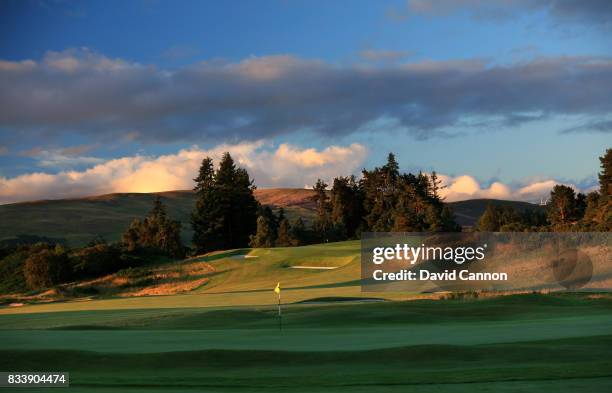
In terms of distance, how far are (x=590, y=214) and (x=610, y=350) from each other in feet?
203

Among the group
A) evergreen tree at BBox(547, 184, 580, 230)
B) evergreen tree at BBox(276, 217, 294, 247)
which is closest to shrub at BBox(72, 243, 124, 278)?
evergreen tree at BBox(276, 217, 294, 247)

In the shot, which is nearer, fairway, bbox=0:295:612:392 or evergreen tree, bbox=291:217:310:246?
fairway, bbox=0:295:612:392

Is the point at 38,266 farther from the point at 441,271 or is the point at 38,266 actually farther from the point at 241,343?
the point at 241,343

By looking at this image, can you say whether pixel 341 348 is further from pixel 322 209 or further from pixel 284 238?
pixel 322 209

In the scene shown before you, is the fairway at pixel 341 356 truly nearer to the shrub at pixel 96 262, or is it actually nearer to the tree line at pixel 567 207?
the shrub at pixel 96 262

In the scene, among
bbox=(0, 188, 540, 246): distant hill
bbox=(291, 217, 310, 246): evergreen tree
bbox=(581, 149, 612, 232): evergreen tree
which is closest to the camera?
bbox=(581, 149, 612, 232): evergreen tree

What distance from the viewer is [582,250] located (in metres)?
49.6

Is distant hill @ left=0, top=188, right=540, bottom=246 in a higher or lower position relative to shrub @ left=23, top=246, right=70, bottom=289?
higher

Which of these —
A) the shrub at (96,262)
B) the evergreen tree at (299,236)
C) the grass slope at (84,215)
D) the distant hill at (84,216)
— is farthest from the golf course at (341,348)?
the distant hill at (84,216)

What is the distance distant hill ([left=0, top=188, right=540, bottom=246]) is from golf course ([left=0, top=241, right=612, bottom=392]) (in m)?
105

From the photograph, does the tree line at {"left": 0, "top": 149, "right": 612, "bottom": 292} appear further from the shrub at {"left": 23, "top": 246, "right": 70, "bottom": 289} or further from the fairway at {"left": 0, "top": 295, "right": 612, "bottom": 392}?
the fairway at {"left": 0, "top": 295, "right": 612, "bottom": 392}

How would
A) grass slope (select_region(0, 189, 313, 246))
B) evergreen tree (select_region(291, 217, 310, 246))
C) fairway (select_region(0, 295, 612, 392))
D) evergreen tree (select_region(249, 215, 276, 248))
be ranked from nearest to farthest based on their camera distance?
fairway (select_region(0, 295, 612, 392)) < evergreen tree (select_region(249, 215, 276, 248)) < evergreen tree (select_region(291, 217, 310, 246)) < grass slope (select_region(0, 189, 313, 246))

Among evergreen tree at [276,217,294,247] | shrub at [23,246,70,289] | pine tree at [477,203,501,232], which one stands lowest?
shrub at [23,246,70,289]

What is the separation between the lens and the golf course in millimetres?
11625
